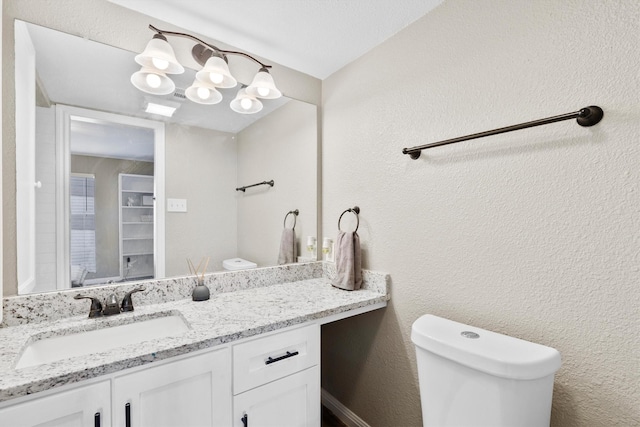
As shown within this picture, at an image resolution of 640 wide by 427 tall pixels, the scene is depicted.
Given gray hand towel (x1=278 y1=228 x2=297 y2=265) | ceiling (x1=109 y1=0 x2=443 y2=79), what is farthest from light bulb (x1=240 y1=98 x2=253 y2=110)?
gray hand towel (x1=278 y1=228 x2=297 y2=265)

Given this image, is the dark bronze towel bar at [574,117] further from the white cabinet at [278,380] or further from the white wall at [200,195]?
the white wall at [200,195]

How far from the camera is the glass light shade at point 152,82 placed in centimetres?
138

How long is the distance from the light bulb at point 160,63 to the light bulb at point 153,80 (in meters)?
0.05

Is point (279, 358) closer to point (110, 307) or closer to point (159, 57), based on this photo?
point (110, 307)

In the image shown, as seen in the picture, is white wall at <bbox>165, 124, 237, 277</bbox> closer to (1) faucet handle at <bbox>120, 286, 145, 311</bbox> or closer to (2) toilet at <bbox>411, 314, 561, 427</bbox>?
(1) faucet handle at <bbox>120, 286, 145, 311</bbox>

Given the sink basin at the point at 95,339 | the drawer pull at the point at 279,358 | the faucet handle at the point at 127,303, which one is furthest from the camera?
the faucet handle at the point at 127,303

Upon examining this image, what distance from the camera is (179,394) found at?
0.96 m

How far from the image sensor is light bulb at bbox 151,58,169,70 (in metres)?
1.34

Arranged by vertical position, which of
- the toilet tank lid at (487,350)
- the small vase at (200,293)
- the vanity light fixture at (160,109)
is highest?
the vanity light fixture at (160,109)

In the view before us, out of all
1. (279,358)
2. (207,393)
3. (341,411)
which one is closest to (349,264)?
(279,358)

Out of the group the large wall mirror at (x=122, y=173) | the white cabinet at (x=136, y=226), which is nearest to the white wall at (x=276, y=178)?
the large wall mirror at (x=122, y=173)

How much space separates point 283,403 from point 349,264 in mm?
711

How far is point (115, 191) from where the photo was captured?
4.42 ft

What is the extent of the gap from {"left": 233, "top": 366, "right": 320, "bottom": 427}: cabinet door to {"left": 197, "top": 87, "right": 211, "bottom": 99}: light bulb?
1394mm
